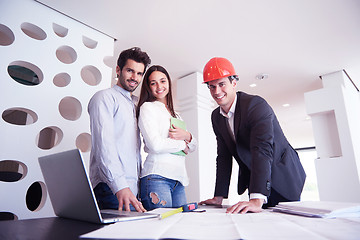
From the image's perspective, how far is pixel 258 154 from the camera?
114cm

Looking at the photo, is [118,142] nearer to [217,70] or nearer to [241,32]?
[217,70]

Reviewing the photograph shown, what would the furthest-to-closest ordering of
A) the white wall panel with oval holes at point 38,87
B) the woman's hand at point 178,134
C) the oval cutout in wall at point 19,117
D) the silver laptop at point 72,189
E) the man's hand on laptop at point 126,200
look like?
the oval cutout in wall at point 19,117
the white wall panel with oval holes at point 38,87
the woman's hand at point 178,134
the man's hand on laptop at point 126,200
the silver laptop at point 72,189

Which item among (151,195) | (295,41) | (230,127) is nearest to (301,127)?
(295,41)

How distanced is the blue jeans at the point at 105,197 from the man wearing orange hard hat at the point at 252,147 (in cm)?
50

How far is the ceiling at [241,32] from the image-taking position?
2.36 meters

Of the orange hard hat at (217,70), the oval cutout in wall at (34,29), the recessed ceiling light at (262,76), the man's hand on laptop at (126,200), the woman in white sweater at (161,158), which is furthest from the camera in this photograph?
the recessed ceiling light at (262,76)

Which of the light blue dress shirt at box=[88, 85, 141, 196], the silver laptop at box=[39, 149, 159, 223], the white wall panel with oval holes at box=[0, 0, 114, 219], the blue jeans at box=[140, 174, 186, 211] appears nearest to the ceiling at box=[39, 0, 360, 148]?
the white wall panel with oval holes at box=[0, 0, 114, 219]

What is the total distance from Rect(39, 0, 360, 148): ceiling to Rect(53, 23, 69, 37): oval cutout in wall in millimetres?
156

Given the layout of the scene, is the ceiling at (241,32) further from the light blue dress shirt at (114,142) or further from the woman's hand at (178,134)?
the woman's hand at (178,134)

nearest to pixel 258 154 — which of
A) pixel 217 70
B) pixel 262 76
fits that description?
pixel 217 70

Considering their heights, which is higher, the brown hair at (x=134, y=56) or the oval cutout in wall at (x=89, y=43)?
the oval cutout in wall at (x=89, y=43)

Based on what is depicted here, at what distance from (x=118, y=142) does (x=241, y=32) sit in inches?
83.8

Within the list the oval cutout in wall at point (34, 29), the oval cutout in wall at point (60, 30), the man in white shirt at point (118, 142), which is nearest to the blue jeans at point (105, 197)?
the man in white shirt at point (118, 142)

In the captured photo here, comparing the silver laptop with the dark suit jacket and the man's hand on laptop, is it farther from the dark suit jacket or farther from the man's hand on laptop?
the dark suit jacket
